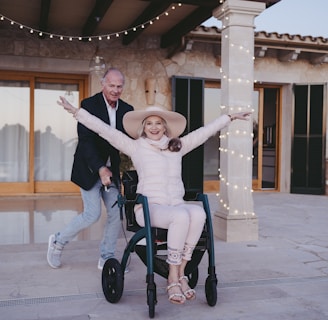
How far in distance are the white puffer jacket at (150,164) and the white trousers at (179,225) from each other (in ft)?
0.32

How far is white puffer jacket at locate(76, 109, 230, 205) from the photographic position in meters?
2.60

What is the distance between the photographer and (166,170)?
2.63 m

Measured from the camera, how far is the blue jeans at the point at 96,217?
3.08 metres

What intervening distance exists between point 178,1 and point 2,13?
9.25 feet

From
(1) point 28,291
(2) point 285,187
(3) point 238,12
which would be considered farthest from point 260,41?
(1) point 28,291

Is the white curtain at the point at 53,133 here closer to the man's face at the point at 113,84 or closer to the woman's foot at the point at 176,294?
the man's face at the point at 113,84

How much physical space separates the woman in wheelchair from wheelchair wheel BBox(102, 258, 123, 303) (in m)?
0.27

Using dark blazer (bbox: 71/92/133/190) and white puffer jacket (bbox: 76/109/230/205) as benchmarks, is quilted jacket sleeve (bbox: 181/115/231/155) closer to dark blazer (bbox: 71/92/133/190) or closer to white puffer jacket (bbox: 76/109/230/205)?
white puffer jacket (bbox: 76/109/230/205)

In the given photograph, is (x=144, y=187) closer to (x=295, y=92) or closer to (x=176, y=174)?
(x=176, y=174)

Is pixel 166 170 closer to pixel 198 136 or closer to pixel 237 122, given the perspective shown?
pixel 198 136

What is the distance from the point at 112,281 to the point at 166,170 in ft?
2.27

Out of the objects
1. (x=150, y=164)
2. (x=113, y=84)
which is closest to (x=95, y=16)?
(x=113, y=84)

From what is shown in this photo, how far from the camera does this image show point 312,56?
811cm

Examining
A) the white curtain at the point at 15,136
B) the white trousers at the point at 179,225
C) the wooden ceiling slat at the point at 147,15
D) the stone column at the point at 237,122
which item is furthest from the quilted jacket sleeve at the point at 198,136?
the white curtain at the point at 15,136
